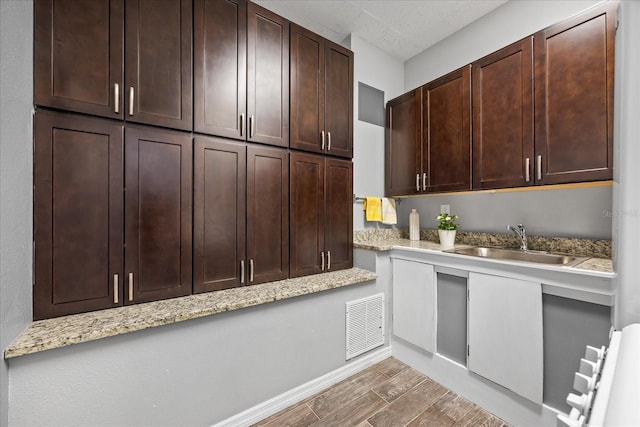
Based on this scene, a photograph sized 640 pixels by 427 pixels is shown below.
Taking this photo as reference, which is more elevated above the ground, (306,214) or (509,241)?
(306,214)

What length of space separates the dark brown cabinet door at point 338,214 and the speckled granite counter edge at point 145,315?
0.36m

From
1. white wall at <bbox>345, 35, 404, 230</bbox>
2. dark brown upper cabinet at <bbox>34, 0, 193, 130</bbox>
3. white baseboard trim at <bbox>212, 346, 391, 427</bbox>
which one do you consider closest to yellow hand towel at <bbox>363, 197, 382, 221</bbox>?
white wall at <bbox>345, 35, 404, 230</bbox>

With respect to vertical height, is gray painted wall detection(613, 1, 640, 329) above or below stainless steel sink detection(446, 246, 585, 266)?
above

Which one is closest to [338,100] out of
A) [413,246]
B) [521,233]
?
[413,246]

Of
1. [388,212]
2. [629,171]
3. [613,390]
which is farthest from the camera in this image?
[388,212]

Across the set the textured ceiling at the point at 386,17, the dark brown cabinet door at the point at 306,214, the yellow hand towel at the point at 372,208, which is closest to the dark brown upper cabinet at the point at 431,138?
the yellow hand towel at the point at 372,208

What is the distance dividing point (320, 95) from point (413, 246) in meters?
1.50

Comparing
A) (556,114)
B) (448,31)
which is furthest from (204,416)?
(448,31)

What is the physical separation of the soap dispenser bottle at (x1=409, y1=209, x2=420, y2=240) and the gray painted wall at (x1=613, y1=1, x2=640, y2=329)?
1967mm

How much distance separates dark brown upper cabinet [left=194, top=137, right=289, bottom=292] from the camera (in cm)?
163

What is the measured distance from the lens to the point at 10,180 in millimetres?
1062

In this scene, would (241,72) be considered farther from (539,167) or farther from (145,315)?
(539,167)

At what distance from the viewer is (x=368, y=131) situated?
2.75m

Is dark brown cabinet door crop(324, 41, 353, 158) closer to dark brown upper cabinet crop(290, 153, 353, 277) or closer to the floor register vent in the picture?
dark brown upper cabinet crop(290, 153, 353, 277)
